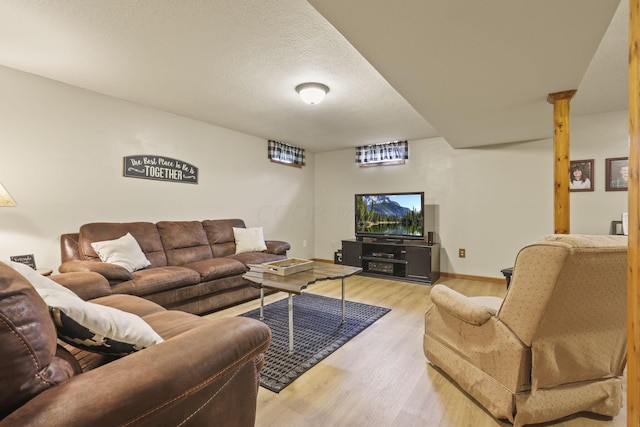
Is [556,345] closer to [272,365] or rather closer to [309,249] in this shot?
[272,365]

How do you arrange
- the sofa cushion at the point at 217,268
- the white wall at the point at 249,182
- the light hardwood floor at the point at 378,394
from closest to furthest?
the light hardwood floor at the point at 378,394 < the white wall at the point at 249,182 < the sofa cushion at the point at 217,268

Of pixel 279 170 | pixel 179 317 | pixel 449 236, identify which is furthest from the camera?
pixel 279 170

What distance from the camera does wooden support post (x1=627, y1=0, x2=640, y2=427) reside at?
A: 834 mm

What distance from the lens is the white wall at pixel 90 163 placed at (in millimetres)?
2631

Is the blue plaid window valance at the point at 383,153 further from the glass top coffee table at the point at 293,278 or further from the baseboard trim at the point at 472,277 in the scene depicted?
the glass top coffee table at the point at 293,278

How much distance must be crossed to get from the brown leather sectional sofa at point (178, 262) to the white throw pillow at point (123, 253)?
0.07 meters

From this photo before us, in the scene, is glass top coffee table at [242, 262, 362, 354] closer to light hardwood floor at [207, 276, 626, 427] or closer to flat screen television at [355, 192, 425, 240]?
light hardwood floor at [207, 276, 626, 427]

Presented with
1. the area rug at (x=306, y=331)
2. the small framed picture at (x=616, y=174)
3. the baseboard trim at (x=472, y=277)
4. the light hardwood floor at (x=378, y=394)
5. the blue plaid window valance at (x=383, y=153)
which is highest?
the blue plaid window valance at (x=383, y=153)

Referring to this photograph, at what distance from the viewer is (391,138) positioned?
4.89 metres

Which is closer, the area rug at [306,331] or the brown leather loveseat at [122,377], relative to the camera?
the brown leather loveseat at [122,377]

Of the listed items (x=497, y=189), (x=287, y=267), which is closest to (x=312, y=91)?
(x=287, y=267)

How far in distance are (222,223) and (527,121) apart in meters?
3.78

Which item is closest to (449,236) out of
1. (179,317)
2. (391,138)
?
(391,138)

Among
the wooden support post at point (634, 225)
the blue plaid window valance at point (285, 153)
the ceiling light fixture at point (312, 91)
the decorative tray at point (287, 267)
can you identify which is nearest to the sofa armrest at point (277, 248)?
the decorative tray at point (287, 267)
